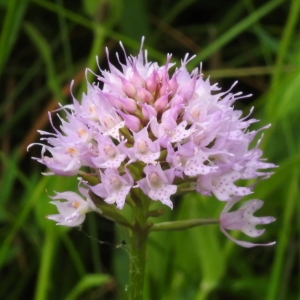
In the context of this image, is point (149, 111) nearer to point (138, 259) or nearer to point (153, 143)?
point (153, 143)

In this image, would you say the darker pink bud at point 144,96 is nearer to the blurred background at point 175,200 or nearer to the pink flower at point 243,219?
the pink flower at point 243,219

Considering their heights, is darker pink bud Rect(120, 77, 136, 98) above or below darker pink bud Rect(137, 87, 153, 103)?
above

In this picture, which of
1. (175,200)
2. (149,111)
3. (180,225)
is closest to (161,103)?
(149,111)

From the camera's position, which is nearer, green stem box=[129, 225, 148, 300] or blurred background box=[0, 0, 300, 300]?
green stem box=[129, 225, 148, 300]

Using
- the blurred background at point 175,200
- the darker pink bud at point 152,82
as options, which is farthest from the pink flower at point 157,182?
the blurred background at point 175,200

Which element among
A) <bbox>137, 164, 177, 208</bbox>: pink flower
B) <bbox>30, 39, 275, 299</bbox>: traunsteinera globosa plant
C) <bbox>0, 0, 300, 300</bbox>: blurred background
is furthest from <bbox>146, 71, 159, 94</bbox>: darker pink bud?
<bbox>0, 0, 300, 300</bbox>: blurred background

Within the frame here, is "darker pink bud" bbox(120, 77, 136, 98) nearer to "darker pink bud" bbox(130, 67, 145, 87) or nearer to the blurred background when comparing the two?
"darker pink bud" bbox(130, 67, 145, 87)
